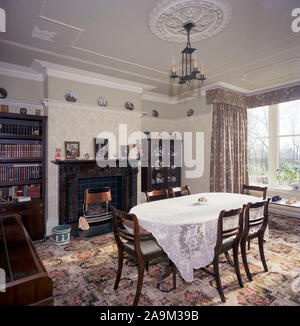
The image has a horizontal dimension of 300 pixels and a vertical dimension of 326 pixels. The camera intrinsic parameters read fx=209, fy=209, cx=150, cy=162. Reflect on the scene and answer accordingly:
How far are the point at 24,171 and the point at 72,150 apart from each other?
928mm

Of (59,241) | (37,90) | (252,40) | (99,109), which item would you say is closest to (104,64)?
(99,109)

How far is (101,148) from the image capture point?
461 cm

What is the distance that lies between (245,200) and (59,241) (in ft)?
10.3

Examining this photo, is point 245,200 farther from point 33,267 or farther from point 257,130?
point 257,130

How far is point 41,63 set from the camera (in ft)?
12.5

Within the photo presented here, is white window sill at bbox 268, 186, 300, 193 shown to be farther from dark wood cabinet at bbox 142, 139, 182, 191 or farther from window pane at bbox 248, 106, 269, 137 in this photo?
dark wood cabinet at bbox 142, 139, 182, 191

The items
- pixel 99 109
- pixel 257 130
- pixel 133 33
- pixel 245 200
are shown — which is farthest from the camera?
pixel 257 130

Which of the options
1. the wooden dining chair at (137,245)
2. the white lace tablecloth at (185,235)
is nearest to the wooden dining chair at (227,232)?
the white lace tablecloth at (185,235)

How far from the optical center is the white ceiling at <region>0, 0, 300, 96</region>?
8.22 ft

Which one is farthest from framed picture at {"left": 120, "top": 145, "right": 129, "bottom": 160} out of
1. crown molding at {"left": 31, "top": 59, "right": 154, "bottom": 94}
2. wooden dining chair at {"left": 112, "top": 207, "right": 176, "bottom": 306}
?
wooden dining chair at {"left": 112, "top": 207, "right": 176, "bottom": 306}

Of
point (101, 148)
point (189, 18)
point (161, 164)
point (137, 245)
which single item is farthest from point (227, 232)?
point (161, 164)

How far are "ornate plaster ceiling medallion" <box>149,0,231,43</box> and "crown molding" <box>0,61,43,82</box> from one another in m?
2.60

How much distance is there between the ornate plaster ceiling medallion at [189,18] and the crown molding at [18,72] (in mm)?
2604

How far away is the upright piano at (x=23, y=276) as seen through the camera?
1.18m
